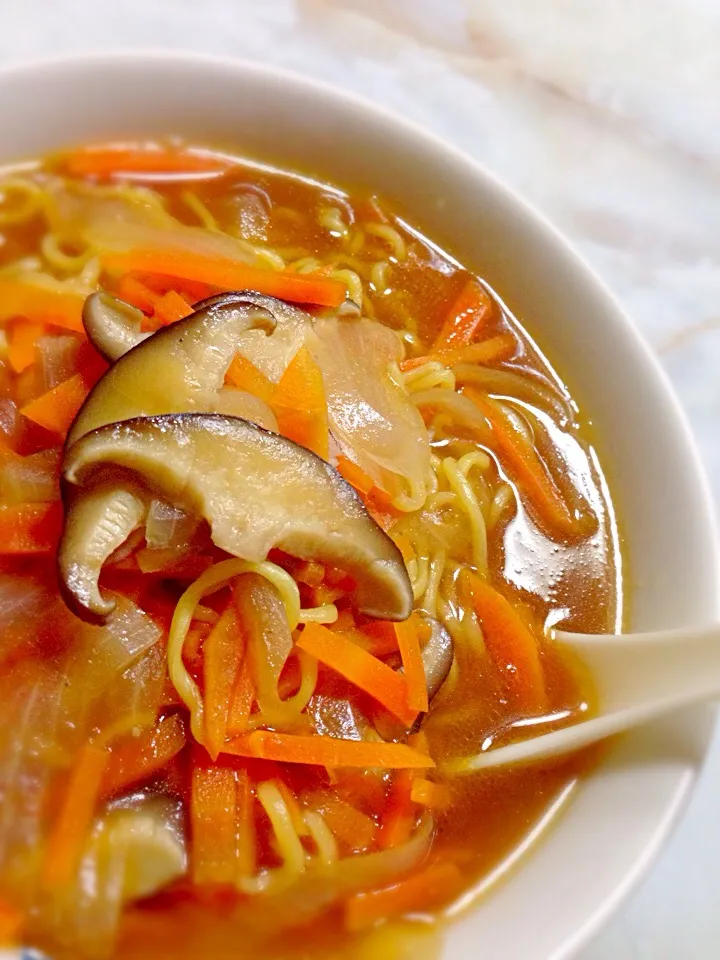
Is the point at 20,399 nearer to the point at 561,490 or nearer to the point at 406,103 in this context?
the point at 561,490

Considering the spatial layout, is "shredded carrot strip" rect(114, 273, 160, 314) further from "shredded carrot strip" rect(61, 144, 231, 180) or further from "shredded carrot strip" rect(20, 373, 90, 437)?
"shredded carrot strip" rect(61, 144, 231, 180)

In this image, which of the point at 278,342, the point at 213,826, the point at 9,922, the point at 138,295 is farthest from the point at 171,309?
the point at 9,922

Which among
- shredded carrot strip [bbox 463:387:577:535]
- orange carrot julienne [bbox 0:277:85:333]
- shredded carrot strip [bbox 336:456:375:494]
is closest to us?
shredded carrot strip [bbox 336:456:375:494]

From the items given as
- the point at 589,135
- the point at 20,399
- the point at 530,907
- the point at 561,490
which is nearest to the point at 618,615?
the point at 561,490

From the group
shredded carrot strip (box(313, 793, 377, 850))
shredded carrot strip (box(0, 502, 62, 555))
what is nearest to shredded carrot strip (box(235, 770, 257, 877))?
shredded carrot strip (box(313, 793, 377, 850))

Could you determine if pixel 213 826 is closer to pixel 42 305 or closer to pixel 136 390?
pixel 136 390

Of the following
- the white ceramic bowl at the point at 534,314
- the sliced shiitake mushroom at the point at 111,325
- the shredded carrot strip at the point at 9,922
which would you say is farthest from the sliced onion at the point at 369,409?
the shredded carrot strip at the point at 9,922
